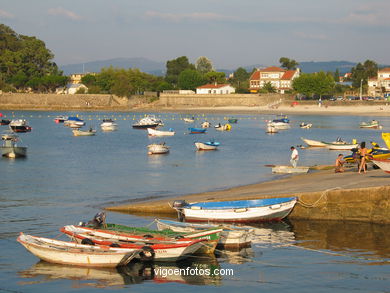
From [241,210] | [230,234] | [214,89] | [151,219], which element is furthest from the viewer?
[214,89]

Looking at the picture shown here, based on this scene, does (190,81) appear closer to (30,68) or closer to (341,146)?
(30,68)

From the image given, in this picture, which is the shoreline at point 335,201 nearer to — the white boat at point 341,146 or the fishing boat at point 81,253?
the fishing boat at point 81,253

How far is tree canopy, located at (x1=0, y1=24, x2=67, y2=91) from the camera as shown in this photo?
175000 mm

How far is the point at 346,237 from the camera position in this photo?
24109mm

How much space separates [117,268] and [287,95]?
14609 centimetres

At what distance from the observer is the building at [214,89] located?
164 m

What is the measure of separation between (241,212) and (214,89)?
13916cm

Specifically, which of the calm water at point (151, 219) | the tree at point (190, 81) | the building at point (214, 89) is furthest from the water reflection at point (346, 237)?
the tree at point (190, 81)

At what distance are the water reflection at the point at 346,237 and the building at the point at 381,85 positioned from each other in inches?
6375

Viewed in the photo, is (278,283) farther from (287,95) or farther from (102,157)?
(287,95)

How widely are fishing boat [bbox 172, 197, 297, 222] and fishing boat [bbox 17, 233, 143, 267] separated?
565cm

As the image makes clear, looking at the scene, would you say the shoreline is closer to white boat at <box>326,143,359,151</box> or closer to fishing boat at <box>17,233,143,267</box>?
fishing boat at <box>17,233,143,267</box>

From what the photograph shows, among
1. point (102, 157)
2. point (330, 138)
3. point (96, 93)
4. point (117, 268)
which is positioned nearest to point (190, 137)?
point (330, 138)

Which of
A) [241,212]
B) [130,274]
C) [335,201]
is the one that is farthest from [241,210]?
[130,274]
